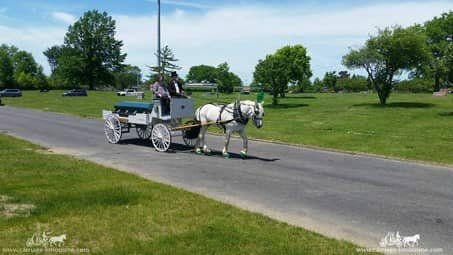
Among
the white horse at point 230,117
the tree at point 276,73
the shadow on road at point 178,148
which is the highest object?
the tree at point 276,73

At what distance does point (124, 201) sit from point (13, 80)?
117 m

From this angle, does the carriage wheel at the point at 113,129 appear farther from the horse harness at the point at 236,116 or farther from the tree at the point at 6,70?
the tree at the point at 6,70

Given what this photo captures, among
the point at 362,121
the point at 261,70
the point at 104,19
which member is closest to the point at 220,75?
the point at 104,19

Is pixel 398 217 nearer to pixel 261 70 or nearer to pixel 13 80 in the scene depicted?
pixel 261 70

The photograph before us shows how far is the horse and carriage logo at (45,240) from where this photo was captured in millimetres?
6188

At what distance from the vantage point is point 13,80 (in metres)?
113

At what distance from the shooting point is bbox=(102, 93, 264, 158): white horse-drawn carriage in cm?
1445

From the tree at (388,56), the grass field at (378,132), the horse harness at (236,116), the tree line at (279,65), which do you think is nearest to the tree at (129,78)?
the tree line at (279,65)

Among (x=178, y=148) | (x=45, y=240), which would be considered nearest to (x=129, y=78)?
(x=178, y=148)

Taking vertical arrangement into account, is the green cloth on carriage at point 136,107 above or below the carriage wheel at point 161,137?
above

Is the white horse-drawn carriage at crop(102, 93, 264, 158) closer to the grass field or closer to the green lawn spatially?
the green lawn

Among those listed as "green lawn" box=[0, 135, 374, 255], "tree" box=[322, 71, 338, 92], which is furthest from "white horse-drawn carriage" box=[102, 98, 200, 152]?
"tree" box=[322, 71, 338, 92]

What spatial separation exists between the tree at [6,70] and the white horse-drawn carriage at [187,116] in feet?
344

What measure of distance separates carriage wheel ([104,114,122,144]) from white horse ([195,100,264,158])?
3.58 m
